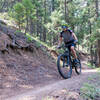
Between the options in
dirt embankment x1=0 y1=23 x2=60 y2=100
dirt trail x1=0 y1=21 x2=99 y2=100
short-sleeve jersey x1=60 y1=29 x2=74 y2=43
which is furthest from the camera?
short-sleeve jersey x1=60 y1=29 x2=74 y2=43

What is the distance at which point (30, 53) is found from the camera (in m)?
8.34

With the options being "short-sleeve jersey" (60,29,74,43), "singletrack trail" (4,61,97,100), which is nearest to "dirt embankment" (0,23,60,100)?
"singletrack trail" (4,61,97,100)

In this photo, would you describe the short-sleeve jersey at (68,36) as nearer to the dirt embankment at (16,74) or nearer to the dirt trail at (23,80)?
the dirt trail at (23,80)

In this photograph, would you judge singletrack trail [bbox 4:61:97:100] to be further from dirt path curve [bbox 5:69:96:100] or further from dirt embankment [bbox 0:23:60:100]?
dirt embankment [bbox 0:23:60:100]

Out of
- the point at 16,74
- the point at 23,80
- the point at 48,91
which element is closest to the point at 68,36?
the point at 23,80

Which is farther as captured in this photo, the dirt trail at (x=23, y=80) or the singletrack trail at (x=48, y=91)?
the dirt trail at (x=23, y=80)

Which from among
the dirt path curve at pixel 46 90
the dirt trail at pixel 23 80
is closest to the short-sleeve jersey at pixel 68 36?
the dirt trail at pixel 23 80

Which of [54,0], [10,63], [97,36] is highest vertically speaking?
[54,0]

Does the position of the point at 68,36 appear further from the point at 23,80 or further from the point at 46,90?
the point at 46,90

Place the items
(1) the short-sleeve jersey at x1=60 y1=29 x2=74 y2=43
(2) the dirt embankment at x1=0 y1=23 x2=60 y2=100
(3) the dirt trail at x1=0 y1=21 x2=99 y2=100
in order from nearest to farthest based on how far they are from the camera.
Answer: (3) the dirt trail at x1=0 y1=21 x2=99 y2=100
(2) the dirt embankment at x1=0 y1=23 x2=60 y2=100
(1) the short-sleeve jersey at x1=60 y1=29 x2=74 y2=43

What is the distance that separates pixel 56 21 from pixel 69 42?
39.9 ft

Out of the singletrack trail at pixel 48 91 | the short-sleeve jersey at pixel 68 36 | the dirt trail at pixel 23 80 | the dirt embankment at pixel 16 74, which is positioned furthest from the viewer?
the short-sleeve jersey at pixel 68 36

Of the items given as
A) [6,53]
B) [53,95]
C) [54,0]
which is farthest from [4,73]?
[54,0]

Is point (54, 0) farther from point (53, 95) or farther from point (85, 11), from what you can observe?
point (53, 95)
